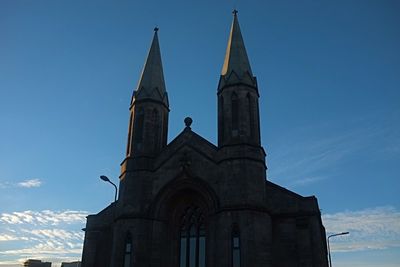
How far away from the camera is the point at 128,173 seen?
2675 cm

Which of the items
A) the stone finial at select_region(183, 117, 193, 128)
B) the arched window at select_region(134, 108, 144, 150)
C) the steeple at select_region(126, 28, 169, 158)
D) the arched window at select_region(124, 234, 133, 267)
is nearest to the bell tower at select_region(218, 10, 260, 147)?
the stone finial at select_region(183, 117, 193, 128)

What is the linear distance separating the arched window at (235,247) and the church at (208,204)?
0.05 m

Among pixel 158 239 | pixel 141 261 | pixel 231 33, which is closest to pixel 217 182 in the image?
pixel 158 239

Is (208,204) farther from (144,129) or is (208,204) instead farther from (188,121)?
(144,129)

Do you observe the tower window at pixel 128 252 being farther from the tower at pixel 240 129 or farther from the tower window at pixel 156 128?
the tower at pixel 240 129

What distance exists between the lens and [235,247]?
22031mm

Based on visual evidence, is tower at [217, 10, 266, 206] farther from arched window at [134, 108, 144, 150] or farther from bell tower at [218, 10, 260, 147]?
arched window at [134, 108, 144, 150]

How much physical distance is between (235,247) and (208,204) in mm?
3480

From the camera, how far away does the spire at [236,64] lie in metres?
27.0

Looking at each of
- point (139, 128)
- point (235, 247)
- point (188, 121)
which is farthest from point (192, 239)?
point (139, 128)

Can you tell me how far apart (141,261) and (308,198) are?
35.7ft

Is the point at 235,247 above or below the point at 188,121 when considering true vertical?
below

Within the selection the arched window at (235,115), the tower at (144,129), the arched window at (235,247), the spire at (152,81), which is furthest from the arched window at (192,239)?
the spire at (152,81)

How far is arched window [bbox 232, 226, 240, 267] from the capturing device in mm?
21672
